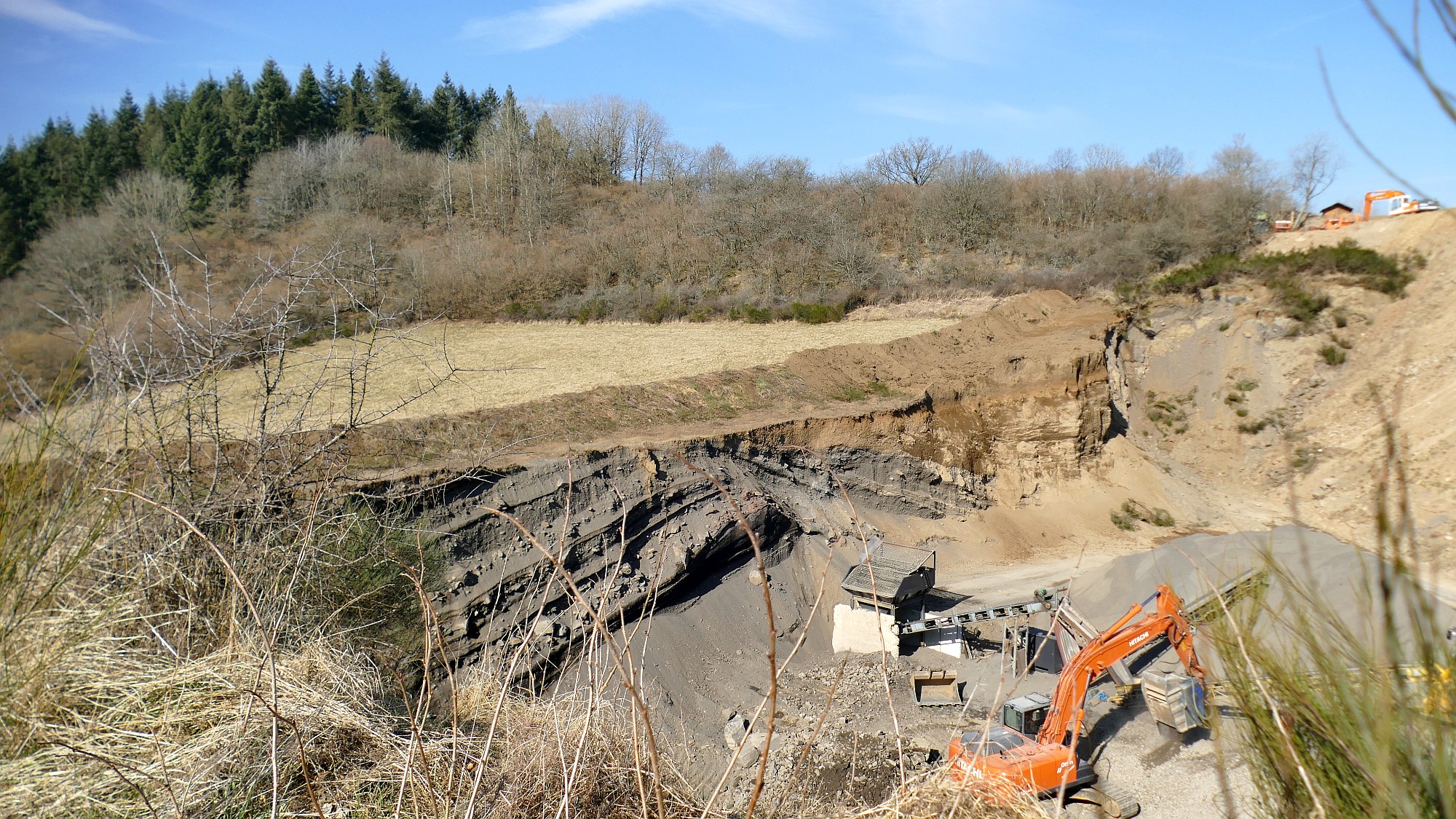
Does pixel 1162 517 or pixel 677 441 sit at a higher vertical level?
pixel 677 441

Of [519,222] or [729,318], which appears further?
[519,222]


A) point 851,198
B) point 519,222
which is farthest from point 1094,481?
point 519,222

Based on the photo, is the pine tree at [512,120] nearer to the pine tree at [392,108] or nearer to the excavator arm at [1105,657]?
the pine tree at [392,108]

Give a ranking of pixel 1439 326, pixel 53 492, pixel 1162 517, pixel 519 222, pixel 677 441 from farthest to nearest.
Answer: pixel 519 222, pixel 1439 326, pixel 1162 517, pixel 677 441, pixel 53 492

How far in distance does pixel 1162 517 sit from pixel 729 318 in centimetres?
1834

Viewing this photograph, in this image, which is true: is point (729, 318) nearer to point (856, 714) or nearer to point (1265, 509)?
point (1265, 509)

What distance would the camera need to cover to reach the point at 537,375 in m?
19.7

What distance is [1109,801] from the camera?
29.3ft

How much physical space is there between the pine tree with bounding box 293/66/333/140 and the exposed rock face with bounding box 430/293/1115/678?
4347 cm

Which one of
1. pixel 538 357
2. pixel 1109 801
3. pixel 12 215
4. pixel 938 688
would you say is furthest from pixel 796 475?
pixel 12 215

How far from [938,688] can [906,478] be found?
22.4 feet

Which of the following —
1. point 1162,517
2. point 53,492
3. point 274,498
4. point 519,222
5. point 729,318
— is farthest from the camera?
point 519,222

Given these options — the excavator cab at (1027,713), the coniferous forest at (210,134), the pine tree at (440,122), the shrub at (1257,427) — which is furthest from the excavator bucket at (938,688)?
the pine tree at (440,122)

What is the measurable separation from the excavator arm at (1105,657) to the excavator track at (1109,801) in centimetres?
57
